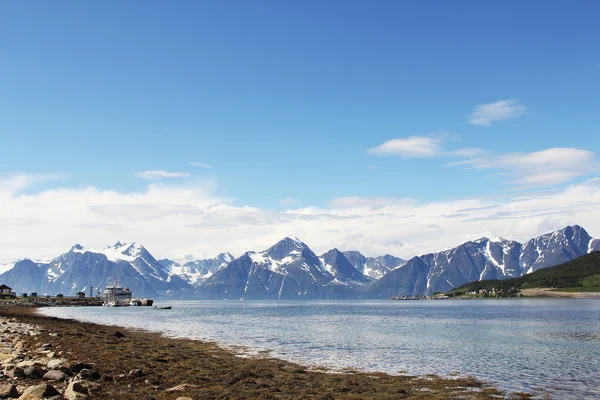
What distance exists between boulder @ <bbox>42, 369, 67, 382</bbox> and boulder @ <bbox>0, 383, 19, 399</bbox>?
5.22 metres

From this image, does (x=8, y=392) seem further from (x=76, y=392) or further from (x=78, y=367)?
(x=78, y=367)

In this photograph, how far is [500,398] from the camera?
112 ft

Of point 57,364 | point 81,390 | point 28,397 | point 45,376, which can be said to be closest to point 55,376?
point 45,376

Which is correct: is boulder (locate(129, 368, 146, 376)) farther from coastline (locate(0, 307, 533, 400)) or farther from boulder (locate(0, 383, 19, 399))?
boulder (locate(0, 383, 19, 399))

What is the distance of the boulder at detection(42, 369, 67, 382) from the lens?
3159cm

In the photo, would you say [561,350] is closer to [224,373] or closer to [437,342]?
[437,342]

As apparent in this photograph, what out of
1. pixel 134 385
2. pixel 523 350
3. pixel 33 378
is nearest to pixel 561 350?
pixel 523 350

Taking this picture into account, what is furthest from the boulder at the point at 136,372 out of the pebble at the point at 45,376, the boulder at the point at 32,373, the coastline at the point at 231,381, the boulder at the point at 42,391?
the boulder at the point at 42,391

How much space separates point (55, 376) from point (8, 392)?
6.14 meters

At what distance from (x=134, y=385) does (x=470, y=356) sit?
40.3 meters

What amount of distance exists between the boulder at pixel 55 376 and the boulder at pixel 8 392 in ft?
17.1

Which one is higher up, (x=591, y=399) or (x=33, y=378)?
(x=33, y=378)

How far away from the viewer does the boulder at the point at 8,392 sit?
25.5 meters

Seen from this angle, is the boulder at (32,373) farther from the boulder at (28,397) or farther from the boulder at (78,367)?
the boulder at (28,397)
